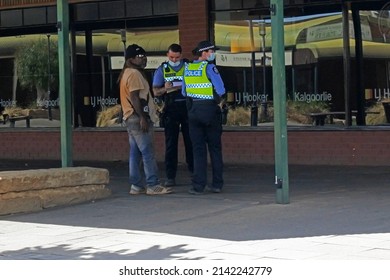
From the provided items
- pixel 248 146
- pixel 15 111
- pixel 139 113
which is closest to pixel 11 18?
pixel 15 111

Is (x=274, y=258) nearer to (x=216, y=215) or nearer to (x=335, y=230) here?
(x=335, y=230)

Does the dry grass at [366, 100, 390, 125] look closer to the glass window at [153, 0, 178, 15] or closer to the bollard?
the bollard

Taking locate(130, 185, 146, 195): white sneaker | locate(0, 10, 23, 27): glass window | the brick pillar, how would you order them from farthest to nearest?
1. locate(0, 10, 23, 27): glass window
2. the brick pillar
3. locate(130, 185, 146, 195): white sneaker

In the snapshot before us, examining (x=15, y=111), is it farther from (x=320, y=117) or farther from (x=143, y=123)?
(x=143, y=123)

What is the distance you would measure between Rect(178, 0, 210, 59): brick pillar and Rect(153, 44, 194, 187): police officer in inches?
129

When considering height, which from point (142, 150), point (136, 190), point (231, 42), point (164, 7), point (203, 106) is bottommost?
point (136, 190)

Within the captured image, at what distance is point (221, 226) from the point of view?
9.21 meters

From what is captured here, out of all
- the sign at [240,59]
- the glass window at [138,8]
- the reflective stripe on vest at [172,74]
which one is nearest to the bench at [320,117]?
the sign at [240,59]

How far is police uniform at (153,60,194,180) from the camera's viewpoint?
39.0 feet

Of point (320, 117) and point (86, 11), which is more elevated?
point (86, 11)

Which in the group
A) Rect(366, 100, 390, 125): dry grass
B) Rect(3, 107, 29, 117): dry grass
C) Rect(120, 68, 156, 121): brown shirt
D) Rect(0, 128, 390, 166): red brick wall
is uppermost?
Rect(120, 68, 156, 121): brown shirt

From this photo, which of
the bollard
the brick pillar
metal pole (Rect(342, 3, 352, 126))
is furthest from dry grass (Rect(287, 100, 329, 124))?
the brick pillar

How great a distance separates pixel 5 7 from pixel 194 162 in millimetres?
7794

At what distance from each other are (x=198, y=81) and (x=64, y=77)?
5.97 ft
